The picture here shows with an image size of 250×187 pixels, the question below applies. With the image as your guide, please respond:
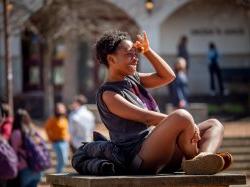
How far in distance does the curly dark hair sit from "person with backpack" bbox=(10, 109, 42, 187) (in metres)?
7.63

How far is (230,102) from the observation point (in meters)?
34.8

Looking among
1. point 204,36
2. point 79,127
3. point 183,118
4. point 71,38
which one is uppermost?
point 183,118

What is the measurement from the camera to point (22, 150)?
16.2 meters

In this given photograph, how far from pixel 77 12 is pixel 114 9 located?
6384 mm

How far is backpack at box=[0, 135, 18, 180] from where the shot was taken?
1494cm

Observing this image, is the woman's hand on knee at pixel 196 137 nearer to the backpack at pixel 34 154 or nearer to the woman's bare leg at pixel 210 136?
the woman's bare leg at pixel 210 136

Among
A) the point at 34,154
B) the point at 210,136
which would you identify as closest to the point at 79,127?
the point at 34,154

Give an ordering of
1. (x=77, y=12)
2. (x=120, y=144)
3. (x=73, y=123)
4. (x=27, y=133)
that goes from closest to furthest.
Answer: (x=120, y=144)
(x=27, y=133)
(x=73, y=123)
(x=77, y=12)

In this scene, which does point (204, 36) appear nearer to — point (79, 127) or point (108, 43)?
point (79, 127)

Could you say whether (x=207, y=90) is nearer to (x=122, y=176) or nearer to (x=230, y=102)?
(x=230, y=102)

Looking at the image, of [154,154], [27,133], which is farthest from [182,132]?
[27,133]

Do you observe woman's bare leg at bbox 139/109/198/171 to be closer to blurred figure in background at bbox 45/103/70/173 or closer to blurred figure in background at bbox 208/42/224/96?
blurred figure in background at bbox 45/103/70/173

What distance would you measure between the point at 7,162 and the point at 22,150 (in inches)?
46.7

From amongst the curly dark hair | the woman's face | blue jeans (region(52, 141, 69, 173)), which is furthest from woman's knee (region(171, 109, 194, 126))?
blue jeans (region(52, 141, 69, 173))
